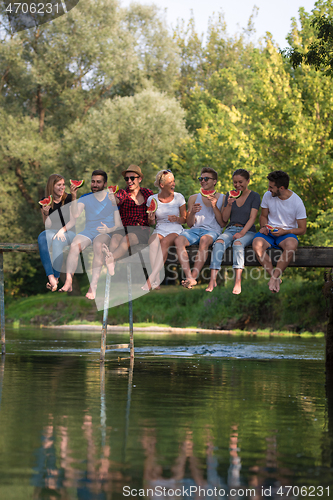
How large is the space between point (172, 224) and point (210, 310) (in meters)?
21.3

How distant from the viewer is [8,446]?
5.21m

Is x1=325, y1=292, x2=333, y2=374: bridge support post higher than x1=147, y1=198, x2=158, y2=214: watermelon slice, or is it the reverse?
x1=147, y1=198, x2=158, y2=214: watermelon slice

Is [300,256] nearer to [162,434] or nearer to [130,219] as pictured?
[130,219]

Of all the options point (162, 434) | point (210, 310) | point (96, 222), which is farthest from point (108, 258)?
point (210, 310)

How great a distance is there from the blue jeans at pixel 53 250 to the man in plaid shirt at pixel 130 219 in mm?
696

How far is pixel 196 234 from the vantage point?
35.7ft

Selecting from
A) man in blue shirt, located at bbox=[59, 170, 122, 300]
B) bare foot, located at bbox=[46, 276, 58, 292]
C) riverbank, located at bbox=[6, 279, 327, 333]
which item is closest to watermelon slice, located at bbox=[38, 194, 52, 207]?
man in blue shirt, located at bbox=[59, 170, 122, 300]

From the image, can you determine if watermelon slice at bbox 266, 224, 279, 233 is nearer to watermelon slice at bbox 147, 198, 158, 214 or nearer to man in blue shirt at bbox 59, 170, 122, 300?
watermelon slice at bbox 147, 198, 158, 214

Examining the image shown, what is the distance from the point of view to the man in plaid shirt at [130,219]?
10928 millimetres

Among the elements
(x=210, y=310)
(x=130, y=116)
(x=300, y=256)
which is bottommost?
(x=210, y=310)

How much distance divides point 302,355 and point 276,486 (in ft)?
40.2

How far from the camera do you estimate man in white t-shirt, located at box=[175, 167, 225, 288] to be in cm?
1058

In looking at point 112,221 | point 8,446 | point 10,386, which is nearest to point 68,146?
point 112,221

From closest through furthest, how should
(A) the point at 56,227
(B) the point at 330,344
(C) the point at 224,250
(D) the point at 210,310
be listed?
(C) the point at 224,250
(A) the point at 56,227
(B) the point at 330,344
(D) the point at 210,310
